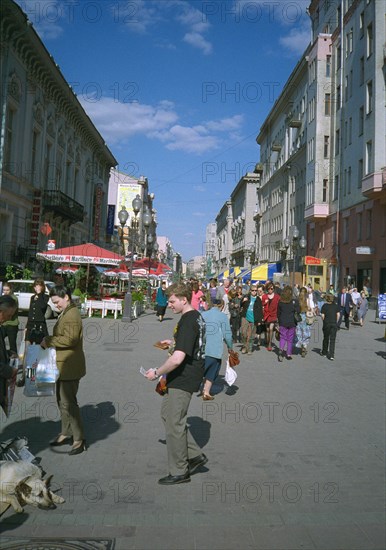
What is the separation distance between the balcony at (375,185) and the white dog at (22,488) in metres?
27.4

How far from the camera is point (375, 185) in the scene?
95.9ft

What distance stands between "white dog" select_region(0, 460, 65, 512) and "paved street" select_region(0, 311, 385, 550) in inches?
3.3

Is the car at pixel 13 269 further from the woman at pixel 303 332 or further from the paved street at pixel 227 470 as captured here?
the paved street at pixel 227 470

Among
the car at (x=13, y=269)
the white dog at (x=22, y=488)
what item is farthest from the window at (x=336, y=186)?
the white dog at (x=22, y=488)

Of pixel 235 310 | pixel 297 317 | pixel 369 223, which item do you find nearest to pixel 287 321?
pixel 297 317

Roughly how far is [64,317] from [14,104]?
1008 inches

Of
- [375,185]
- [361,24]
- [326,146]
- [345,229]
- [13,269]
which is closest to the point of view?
[13,269]

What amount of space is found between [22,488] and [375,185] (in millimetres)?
28279

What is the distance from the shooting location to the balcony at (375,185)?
1135 inches

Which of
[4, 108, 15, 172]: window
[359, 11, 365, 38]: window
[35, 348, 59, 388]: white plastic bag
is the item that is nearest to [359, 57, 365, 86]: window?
[359, 11, 365, 38]: window

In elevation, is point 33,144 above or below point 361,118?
below

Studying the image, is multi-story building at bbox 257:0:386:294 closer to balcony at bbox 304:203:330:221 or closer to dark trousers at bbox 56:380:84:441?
balcony at bbox 304:203:330:221

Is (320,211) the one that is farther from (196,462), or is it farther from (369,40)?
(196,462)

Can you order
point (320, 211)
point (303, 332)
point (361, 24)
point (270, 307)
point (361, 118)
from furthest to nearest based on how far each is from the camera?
point (320, 211) → point (361, 118) → point (361, 24) → point (270, 307) → point (303, 332)
